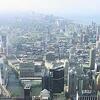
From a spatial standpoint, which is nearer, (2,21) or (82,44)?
(2,21)

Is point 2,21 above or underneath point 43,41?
above

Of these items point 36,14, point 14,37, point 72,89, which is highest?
point 36,14

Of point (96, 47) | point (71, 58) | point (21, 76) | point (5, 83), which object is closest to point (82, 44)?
point (96, 47)

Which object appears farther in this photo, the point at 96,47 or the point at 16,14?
the point at 96,47

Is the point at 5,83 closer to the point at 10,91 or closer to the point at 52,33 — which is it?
the point at 10,91

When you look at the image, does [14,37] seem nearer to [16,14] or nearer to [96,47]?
[16,14]

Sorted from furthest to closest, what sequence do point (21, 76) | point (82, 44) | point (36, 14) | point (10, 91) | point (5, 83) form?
point (82, 44), point (36, 14), point (21, 76), point (5, 83), point (10, 91)

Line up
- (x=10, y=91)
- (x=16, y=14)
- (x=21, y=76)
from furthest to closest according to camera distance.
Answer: (x=16, y=14) → (x=21, y=76) → (x=10, y=91)

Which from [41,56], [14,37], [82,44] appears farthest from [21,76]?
[82,44]

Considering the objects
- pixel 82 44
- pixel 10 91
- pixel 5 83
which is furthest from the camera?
pixel 82 44
